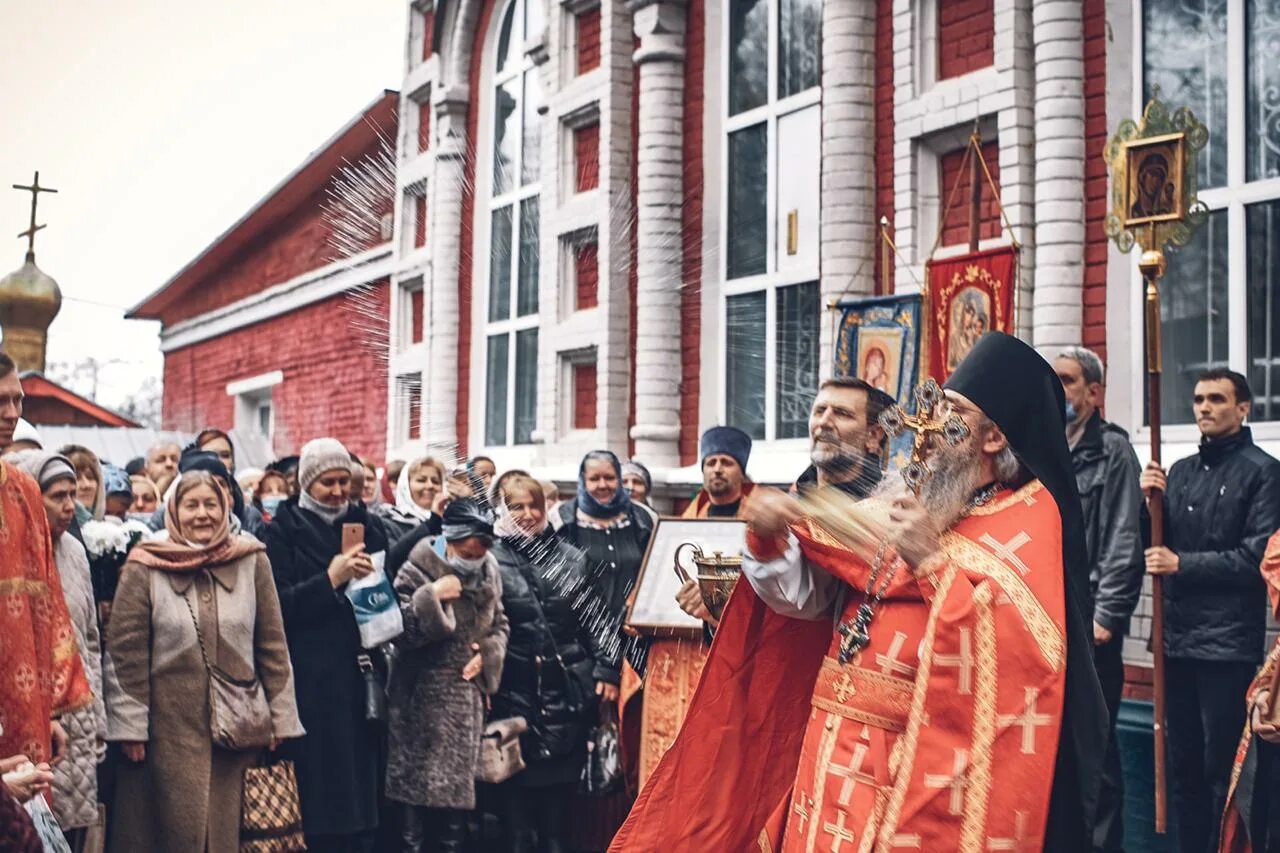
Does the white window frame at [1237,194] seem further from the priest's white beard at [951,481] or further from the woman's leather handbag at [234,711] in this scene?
the woman's leather handbag at [234,711]

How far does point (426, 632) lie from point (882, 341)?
11.3 ft

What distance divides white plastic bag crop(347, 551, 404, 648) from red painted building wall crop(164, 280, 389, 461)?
10.3 m

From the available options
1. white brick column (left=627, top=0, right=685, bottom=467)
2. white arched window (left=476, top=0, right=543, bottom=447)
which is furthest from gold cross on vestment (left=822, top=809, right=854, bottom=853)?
white arched window (left=476, top=0, right=543, bottom=447)

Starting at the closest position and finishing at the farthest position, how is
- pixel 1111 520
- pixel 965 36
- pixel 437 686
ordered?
pixel 1111 520, pixel 437 686, pixel 965 36

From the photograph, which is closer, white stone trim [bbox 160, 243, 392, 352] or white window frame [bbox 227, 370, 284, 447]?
white stone trim [bbox 160, 243, 392, 352]

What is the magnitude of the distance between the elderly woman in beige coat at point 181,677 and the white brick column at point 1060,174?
14.3 ft

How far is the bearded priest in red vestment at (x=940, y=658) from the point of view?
3.45 meters

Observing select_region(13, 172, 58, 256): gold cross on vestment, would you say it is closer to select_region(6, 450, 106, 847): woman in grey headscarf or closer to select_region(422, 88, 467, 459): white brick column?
select_region(422, 88, 467, 459): white brick column

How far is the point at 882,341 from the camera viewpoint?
357 inches

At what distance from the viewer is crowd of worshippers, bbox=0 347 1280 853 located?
5863mm

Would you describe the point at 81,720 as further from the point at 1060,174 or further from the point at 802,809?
the point at 1060,174

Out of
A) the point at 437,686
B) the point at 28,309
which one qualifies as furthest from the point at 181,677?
the point at 28,309

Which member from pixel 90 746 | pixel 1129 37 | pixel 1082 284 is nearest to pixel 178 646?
pixel 90 746

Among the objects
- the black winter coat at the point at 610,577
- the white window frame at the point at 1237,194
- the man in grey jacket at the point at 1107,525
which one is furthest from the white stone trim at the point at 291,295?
the man in grey jacket at the point at 1107,525
